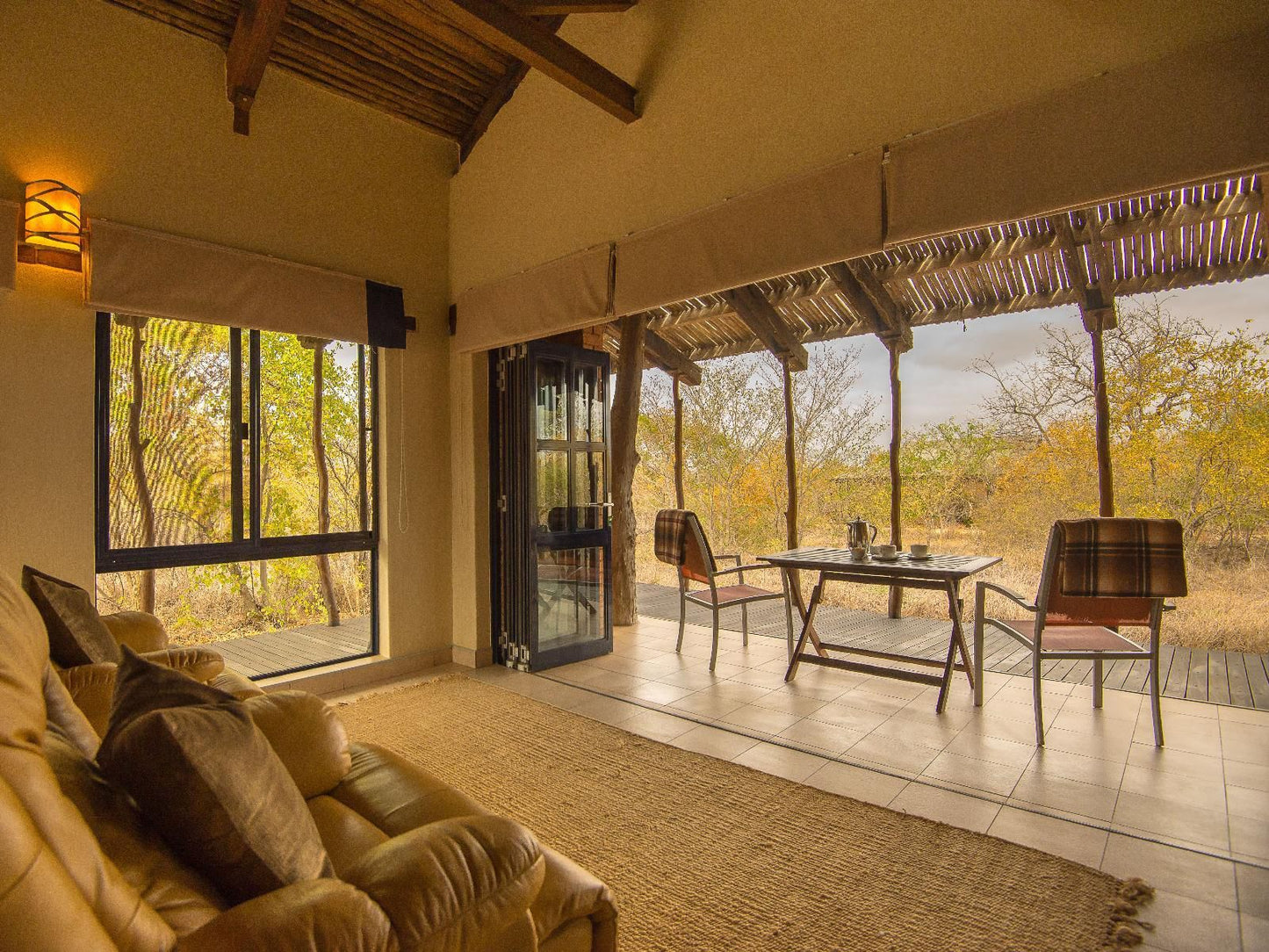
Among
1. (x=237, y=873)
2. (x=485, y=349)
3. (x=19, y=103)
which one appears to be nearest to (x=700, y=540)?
(x=485, y=349)

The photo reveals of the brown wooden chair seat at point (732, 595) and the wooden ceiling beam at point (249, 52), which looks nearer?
the wooden ceiling beam at point (249, 52)

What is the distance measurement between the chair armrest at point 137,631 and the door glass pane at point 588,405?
2663mm

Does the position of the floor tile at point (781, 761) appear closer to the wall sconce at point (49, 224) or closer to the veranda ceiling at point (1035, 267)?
the veranda ceiling at point (1035, 267)

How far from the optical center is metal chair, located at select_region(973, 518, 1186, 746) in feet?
9.50

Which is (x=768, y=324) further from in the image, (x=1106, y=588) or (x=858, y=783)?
(x=858, y=783)

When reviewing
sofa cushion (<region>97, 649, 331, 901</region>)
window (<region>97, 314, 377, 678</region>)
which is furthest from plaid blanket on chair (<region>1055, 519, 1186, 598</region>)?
window (<region>97, 314, 377, 678</region>)

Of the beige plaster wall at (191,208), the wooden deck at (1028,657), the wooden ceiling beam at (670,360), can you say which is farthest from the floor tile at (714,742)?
the wooden ceiling beam at (670,360)

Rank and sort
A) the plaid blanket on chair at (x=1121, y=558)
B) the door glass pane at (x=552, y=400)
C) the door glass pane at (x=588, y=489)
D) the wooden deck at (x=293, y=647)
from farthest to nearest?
the door glass pane at (x=588, y=489)
the door glass pane at (x=552, y=400)
the wooden deck at (x=293, y=647)
the plaid blanket on chair at (x=1121, y=558)

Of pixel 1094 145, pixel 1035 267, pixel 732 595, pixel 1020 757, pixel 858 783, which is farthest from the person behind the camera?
pixel 1035 267

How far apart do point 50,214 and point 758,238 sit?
307 centimetres

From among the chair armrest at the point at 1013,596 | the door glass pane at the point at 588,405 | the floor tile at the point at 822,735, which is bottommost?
the floor tile at the point at 822,735

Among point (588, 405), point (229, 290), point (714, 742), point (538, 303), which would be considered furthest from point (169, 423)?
point (714, 742)

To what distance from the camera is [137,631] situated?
2.51m

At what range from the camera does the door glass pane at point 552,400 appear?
4500 mm
